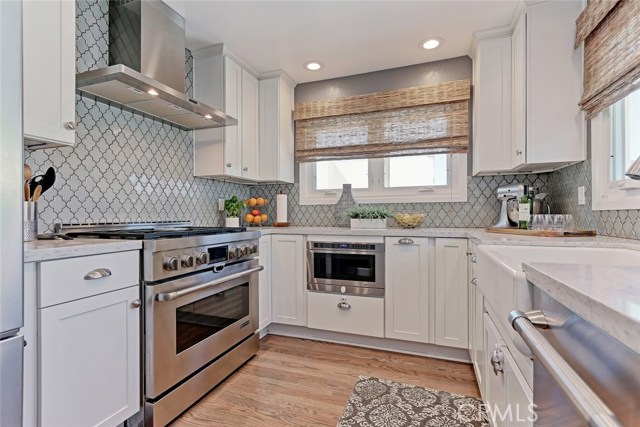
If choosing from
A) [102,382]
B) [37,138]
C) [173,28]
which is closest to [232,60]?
[173,28]

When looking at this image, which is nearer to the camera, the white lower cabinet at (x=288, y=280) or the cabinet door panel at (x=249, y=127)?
the white lower cabinet at (x=288, y=280)

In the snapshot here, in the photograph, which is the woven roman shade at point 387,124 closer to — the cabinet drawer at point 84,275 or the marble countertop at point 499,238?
Result: the marble countertop at point 499,238

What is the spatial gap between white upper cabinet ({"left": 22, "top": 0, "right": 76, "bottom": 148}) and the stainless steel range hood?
173 millimetres

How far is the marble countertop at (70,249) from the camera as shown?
1.11m

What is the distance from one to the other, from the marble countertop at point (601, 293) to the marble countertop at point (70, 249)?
1.52 meters

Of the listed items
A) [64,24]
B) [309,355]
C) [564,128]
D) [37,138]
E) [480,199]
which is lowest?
[309,355]

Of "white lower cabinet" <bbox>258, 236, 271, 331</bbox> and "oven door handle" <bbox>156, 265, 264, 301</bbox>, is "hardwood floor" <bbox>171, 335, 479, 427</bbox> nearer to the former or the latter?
"white lower cabinet" <bbox>258, 236, 271, 331</bbox>

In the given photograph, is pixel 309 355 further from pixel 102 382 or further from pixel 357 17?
pixel 357 17

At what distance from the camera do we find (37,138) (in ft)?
4.54

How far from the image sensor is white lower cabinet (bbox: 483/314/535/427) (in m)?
0.83

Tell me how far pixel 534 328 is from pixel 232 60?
111 inches

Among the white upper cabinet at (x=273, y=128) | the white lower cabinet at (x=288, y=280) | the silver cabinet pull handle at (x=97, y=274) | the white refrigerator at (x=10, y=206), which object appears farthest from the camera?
the white upper cabinet at (x=273, y=128)

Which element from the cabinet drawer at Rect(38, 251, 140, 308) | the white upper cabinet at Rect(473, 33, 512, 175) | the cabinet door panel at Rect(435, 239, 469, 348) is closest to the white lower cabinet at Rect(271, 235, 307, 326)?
the cabinet door panel at Rect(435, 239, 469, 348)

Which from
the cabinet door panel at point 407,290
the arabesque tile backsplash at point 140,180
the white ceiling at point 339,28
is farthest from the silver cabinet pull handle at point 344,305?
the white ceiling at point 339,28
